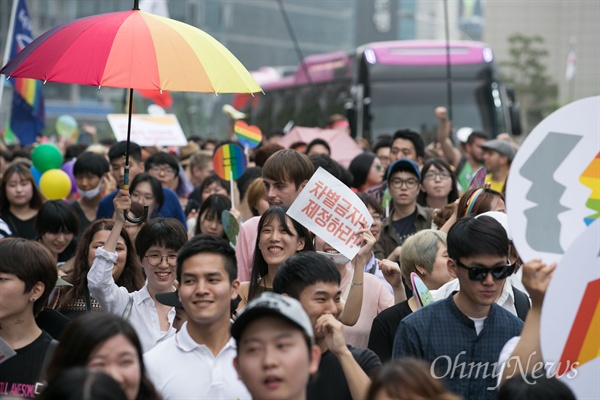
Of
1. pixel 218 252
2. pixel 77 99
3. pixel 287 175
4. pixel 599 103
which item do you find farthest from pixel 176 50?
pixel 77 99

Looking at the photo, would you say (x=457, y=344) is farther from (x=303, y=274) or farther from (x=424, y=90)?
(x=424, y=90)

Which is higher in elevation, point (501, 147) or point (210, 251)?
point (210, 251)

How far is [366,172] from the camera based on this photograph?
400 inches

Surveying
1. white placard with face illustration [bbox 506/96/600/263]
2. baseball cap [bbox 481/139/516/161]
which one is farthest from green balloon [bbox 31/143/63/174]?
white placard with face illustration [bbox 506/96/600/263]

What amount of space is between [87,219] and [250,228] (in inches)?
103

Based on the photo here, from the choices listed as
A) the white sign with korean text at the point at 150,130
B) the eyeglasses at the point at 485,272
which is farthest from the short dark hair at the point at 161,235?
the white sign with korean text at the point at 150,130

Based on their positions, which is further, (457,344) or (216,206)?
(216,206)

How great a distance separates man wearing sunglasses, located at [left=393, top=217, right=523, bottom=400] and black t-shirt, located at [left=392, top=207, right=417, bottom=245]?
11.6ft

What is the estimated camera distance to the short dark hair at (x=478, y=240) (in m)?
4.75

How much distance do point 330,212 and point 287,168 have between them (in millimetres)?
1114

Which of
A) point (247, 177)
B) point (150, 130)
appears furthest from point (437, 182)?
point (150, 130)

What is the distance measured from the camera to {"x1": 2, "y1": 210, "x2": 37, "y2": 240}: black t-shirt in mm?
9234

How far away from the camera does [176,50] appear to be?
6406 mm

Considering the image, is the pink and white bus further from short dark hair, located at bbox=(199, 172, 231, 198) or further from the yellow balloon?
the yellow balloon
